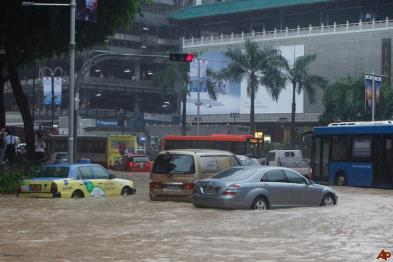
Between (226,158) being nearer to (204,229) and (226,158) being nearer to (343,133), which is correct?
(204,229)

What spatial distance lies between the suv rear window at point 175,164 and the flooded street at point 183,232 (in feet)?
3.29

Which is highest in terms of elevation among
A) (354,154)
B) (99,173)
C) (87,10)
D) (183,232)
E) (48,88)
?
(87,10)

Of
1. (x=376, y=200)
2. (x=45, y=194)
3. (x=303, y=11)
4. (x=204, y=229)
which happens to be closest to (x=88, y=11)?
(x=45, y=194)

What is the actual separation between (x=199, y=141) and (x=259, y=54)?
22.5 meters

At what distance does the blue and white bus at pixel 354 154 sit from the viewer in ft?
107

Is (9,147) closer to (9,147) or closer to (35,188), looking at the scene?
(9,147)

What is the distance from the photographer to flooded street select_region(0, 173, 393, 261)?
11.8 meters

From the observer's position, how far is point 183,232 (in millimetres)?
14938

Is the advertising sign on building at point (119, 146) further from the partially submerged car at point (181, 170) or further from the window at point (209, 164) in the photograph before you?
the window at point (209, 164)

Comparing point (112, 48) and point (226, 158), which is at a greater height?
point (112, 48)

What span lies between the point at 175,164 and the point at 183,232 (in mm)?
7579

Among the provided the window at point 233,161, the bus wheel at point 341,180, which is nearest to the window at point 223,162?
the window at point 233,161

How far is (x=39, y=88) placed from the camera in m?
104

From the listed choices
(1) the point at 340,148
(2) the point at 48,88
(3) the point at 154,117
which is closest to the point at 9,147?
(1) the point at 340,148
